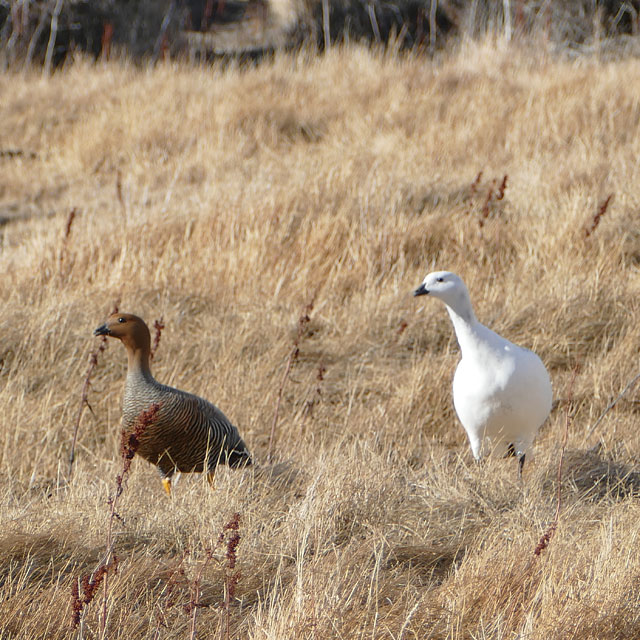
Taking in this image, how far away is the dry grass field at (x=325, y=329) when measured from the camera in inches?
111

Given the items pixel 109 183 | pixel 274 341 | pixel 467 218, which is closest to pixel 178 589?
pixel 274 341

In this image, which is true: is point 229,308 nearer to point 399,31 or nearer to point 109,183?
point 109,183

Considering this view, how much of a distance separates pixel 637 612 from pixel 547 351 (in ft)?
9.98

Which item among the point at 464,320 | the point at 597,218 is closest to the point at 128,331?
the point at 464,320

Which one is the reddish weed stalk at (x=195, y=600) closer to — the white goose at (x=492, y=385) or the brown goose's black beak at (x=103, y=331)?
the brown goose's black beak at (x=103, y=331)

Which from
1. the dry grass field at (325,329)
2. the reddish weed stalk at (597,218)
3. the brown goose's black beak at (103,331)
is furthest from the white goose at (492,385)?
the reddish weed stalk at (597,218)

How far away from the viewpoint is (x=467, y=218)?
680cm

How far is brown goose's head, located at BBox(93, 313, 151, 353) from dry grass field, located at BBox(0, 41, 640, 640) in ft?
1.61

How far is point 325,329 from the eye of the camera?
5.84m

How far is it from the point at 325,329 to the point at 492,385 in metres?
1.88

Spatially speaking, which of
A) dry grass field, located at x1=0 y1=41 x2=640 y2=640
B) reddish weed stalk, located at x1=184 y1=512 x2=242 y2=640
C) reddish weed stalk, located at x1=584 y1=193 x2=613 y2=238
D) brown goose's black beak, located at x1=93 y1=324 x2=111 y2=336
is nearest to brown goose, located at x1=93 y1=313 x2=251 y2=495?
brown goose's black beak, located at x1=93 y1=324 x2=111 y2=336

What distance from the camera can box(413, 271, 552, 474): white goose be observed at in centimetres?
410

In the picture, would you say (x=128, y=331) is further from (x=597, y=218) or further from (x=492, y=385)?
(x=597, y=218)

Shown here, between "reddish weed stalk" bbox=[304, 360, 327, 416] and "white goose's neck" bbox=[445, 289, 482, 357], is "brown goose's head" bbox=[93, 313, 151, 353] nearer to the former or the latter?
"reddish weed stalk" bbox=[304, 360, 327, 416]
